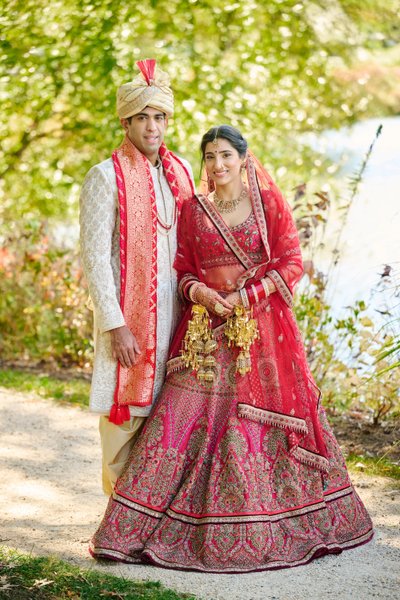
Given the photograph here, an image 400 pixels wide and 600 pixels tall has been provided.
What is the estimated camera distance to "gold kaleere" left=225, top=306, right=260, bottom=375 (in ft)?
12.1

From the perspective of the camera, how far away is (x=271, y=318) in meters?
3.81

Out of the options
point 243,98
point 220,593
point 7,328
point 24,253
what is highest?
point 243,98

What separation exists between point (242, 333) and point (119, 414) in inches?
24.3

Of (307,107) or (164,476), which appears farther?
(307,107)

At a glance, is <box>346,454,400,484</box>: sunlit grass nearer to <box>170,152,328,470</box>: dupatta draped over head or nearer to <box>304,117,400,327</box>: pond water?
<box>304,117,400,327</box>: pond water

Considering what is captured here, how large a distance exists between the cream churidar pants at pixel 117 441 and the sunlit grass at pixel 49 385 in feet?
7.88

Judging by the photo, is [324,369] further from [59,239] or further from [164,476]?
[59,239]

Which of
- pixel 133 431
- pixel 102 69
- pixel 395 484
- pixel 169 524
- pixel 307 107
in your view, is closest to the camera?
pixel 169 524

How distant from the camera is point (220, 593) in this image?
10.9 ft

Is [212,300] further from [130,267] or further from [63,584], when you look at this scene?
[63,584]

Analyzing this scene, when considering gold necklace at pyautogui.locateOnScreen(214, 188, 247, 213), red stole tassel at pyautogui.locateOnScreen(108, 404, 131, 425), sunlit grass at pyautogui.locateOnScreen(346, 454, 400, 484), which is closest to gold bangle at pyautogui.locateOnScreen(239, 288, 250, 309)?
gold necklace at pyautogui.locateOnScreen(214, 188, 247, 213)

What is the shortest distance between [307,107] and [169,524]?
8.04m

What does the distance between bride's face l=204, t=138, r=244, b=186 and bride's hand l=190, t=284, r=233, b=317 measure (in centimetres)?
45

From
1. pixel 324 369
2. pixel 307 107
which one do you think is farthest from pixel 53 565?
pixel 307 107
